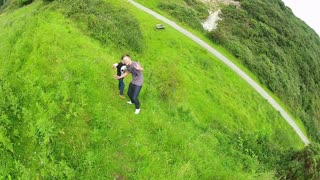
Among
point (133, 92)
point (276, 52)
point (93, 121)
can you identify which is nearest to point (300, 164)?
point (133, 92)

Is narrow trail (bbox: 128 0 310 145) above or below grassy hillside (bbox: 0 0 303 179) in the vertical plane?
below

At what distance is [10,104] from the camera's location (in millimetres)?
12656

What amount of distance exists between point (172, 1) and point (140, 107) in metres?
34.5

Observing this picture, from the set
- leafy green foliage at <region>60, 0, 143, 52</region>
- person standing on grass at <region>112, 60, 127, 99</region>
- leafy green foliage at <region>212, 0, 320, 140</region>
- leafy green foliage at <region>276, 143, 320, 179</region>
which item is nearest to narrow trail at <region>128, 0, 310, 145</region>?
leafy green foliage at <region>212, 0, 320, 140</region>

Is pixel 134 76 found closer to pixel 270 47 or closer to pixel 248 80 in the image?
pixel 248 80

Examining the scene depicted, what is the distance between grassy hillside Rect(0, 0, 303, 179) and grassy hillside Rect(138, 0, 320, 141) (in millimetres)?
20224

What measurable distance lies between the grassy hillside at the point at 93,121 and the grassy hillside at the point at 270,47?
2022cm

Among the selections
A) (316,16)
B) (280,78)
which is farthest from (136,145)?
(316,16)

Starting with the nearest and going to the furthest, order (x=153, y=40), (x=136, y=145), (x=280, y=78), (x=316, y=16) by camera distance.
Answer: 1. (x=136, y=145)
2. (x=153, y=40)
3. (x=280, y=78)
4. (x=316, y=16)

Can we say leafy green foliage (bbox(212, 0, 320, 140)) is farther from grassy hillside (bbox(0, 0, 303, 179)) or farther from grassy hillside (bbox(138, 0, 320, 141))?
grassy hillside (bbox(0, 0, 303, 179))

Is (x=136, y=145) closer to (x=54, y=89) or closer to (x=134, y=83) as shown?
(x=134, y=83)

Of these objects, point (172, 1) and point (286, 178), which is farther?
point (172, 1)

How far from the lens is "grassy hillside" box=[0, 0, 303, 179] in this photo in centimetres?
1184

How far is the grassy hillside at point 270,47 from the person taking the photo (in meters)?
42.0
